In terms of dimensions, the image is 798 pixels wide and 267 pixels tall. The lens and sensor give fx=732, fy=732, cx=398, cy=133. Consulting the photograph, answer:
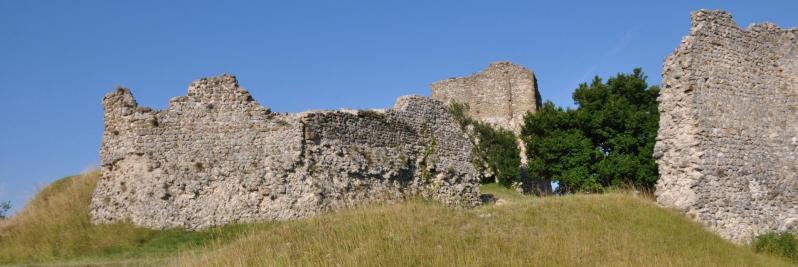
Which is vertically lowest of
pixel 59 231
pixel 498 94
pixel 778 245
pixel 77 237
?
pixel 778 245

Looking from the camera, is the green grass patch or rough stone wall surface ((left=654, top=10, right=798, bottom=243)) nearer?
rough stone wall surface ((left=654, top=10, right=798, bottom=243))

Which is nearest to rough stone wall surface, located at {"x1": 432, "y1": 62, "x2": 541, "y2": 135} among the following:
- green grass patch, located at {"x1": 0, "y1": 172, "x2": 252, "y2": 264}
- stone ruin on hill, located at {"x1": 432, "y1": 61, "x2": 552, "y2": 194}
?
stone ruin on hill, located at {"x1": 432, "y1": 61, "x2": 552, "y2": 194}

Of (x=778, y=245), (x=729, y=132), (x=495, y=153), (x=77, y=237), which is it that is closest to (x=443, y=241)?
(x=729, y=132)

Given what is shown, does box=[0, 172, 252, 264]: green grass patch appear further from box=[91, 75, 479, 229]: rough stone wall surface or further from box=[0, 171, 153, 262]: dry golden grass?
box=[91, 75, 479, 229]: rough stone wall surface

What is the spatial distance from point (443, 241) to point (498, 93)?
2863 cm

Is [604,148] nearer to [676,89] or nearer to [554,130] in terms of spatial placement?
[554,130]

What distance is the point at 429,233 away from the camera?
38.3ft

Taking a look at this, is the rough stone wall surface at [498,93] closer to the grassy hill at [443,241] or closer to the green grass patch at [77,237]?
the grassy hill at [443,241]

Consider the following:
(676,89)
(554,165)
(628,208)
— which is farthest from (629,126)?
(628,208)

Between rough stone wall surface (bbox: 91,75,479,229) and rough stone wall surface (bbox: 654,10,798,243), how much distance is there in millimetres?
7013

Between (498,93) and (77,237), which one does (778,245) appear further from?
(498,93)

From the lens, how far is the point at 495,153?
33.8 metres

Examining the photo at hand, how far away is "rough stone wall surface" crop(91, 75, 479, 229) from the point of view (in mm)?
17359

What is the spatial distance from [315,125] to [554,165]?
15.0m
